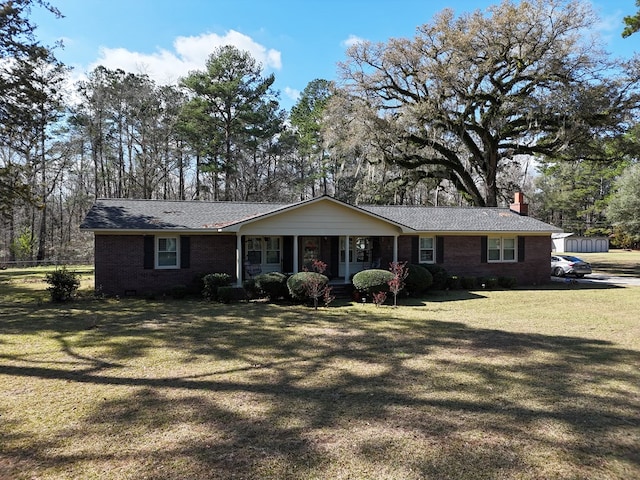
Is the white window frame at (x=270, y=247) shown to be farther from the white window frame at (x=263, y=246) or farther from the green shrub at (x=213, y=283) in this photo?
the green shrub at (x=213, y=283)

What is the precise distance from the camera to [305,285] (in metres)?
13.5

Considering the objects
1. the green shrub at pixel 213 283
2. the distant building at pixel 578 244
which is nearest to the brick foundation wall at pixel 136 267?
the green shrub at pixel 213 283

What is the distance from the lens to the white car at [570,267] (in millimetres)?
22781

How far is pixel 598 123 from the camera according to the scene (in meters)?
22.0

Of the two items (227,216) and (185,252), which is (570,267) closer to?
(227,216)

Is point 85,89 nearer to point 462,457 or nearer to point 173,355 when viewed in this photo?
point 173,355

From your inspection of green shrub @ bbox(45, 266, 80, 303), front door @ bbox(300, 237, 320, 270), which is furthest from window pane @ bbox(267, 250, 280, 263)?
green shrub @ bbox(45, 266, 80, 303)

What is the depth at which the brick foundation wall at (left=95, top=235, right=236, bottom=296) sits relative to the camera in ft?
48.7

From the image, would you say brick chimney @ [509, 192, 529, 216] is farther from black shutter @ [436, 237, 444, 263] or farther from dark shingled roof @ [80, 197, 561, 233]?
black shutter @ [436, 237, 444, 263]

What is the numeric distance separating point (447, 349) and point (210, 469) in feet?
18.4

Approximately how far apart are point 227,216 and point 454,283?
33.3 ft

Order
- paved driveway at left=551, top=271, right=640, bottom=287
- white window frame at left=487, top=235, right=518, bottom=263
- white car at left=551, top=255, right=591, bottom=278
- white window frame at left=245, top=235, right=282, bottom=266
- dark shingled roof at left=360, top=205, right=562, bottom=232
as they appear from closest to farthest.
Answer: white window frame at left=245, top=235, right=282, bottom=266 → dark shingled roof at left=360, top=205, right=562, bottom=232 → white window frame at left=487, top=235, right=518, bottom=263 → paved driveway at left=551, top=271, right=640, bottom=287 → white car at left=551, top=255, right=591, bottom=278

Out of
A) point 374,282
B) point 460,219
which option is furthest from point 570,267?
point 374,282

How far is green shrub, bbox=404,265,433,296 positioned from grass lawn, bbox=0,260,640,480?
4381mm
